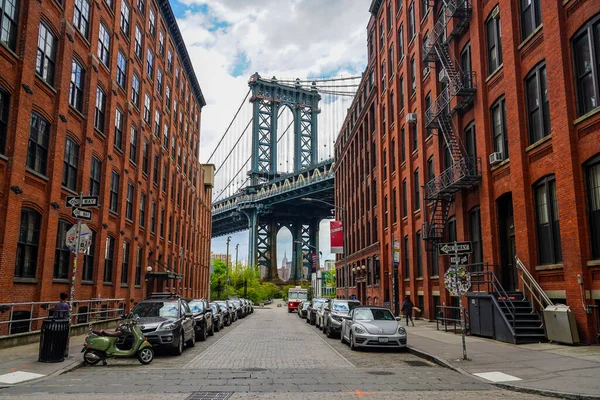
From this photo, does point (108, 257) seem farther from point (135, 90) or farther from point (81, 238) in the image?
point (81, 238)

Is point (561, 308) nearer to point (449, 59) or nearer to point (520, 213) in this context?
point (520, 213)

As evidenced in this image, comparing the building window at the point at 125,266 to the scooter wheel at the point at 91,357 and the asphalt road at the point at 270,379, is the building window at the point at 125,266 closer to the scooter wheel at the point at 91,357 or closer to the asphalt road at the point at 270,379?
the asphalt road at the point at 270,379

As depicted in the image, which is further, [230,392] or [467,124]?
[467,124]

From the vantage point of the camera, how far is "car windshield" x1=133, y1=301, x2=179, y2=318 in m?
16.4

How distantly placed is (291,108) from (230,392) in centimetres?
11479

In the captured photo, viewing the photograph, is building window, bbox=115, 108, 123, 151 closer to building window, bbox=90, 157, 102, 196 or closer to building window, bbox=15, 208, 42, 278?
building window, bbox=90, 157, 102, 196

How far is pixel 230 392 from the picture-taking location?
9539 millimetres

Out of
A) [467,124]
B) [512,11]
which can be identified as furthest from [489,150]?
[512,11]

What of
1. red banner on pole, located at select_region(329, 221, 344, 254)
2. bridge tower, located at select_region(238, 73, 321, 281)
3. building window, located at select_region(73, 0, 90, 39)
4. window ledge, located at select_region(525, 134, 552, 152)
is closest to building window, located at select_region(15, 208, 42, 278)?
building window, located at select_region(73, 0, 90, 39)

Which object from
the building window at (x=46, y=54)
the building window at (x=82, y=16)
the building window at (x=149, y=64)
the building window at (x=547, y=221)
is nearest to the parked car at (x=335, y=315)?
the building window at (x=547, y=221)

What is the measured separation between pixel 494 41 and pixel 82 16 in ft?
58.9

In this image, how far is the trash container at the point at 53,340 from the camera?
42.5ft

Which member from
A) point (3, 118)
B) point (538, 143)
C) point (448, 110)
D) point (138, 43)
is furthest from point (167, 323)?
point (138, 43)

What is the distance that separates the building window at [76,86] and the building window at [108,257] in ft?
24.6
